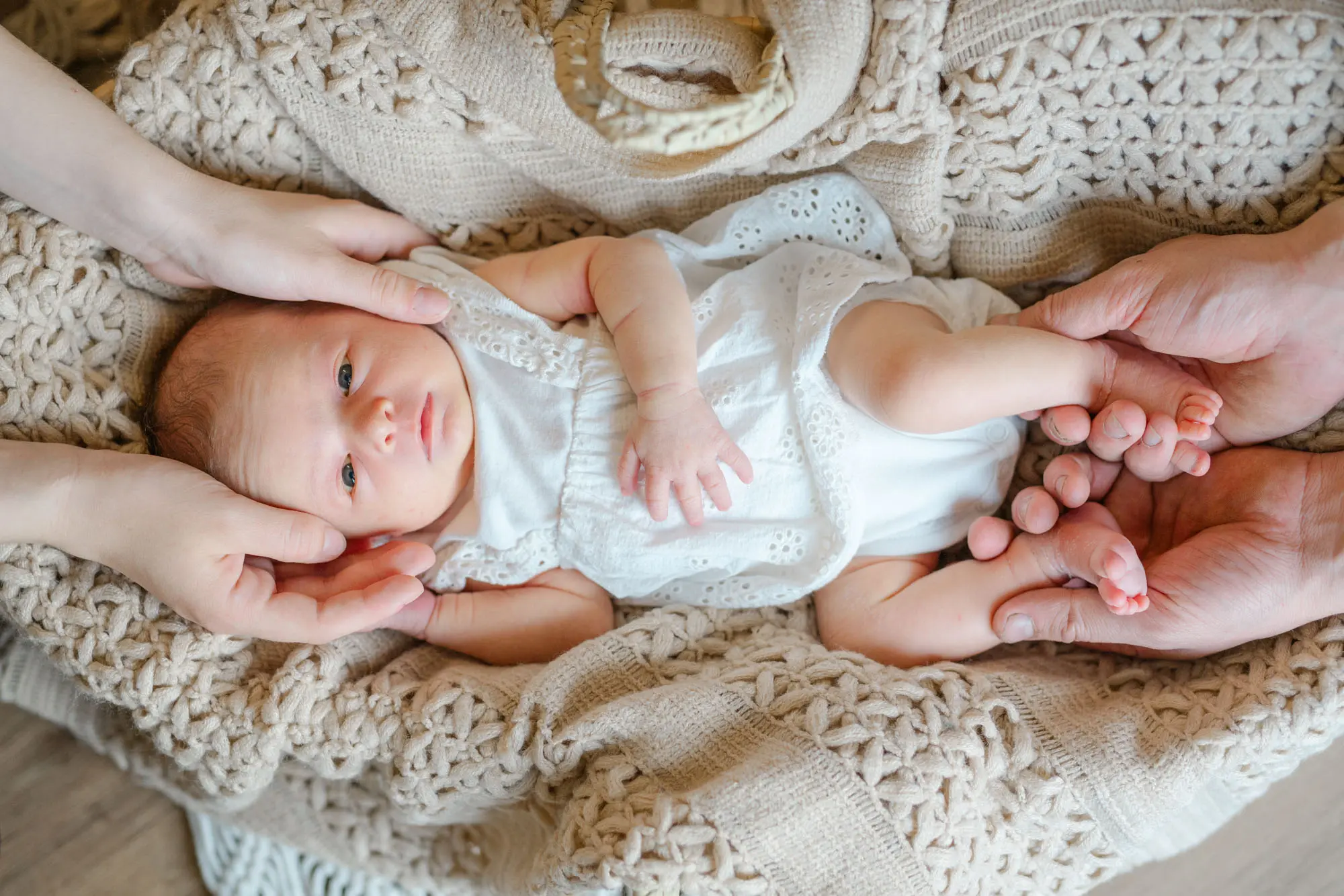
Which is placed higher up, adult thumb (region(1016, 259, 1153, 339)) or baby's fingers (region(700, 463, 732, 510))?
adult thumb (region(1016, 259, 1153, 339))

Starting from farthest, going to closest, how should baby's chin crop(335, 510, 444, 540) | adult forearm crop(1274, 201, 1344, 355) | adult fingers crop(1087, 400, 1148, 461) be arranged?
baby's chin crop(335, 510, 444, 540) < adult fingers crop(1087, 400, 1148, 461) < adult forearm crop(1274, 201, 1344, 355)

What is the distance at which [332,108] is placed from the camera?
1.19 meters

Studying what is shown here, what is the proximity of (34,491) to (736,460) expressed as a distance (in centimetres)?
78

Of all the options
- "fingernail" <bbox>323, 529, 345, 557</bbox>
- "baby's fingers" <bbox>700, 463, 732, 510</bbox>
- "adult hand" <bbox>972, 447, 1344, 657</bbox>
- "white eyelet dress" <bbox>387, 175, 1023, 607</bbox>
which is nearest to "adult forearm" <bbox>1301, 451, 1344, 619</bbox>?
"adult hand" <bbox>972, 447, 1344, 657</bbox>

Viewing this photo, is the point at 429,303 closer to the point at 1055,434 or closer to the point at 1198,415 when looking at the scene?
the point at 1055,434

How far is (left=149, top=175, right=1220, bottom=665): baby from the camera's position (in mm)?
1128

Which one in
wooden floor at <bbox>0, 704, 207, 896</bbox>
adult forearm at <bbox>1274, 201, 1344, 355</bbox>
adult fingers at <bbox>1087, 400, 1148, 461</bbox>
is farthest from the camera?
wooden floor at <bbox>0, 704, 207, 896</bbox>

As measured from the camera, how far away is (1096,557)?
3.59ft

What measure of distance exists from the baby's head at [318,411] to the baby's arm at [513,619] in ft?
0.42

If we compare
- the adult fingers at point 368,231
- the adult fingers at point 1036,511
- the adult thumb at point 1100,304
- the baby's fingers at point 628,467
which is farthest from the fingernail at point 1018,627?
the adult fingers at point 368,231

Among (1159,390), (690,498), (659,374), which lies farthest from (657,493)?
(1159,390)

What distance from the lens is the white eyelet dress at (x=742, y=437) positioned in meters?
1.21

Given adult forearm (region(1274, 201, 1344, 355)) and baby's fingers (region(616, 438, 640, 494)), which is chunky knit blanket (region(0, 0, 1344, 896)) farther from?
baby's fingers (region(616, 438, 640, 494))

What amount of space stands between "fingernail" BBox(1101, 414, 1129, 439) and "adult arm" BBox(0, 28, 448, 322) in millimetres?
792
